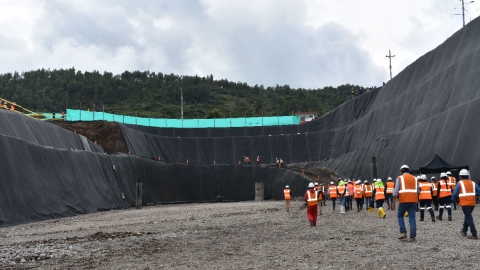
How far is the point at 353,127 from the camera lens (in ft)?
188

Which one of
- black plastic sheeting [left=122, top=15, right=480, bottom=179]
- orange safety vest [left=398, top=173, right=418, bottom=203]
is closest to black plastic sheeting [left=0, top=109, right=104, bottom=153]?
black plastic sheeting [left=122, top=15, right=480, bottom=179]

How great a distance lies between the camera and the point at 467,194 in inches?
468

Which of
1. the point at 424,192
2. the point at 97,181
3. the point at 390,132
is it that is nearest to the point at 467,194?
the point at 424,192

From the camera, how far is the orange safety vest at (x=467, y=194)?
11.9 metres

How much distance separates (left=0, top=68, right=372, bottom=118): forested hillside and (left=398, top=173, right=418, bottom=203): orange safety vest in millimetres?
95350

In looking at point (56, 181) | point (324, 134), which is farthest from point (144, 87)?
Answer: point (56, 181)

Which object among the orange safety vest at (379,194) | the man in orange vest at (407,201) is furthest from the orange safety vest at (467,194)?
the orange safety vest at (379,194)

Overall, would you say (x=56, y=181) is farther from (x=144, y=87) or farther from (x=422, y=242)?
(x=144, y=87)

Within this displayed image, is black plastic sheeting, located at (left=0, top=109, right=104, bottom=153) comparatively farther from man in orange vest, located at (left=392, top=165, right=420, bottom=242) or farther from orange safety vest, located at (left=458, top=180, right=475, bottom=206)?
orange safety vest, located at (left=458, top=180, right=475, bottom=206)

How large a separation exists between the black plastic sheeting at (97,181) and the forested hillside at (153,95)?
5554 centimetres

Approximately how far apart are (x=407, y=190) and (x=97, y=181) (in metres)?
25.6

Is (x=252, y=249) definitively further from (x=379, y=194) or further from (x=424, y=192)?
(x=379, y=194)

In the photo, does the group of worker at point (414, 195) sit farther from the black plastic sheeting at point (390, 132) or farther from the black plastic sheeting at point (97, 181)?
the black plastic sheeting at point (97, 181)

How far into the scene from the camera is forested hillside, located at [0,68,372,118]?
385 feet
